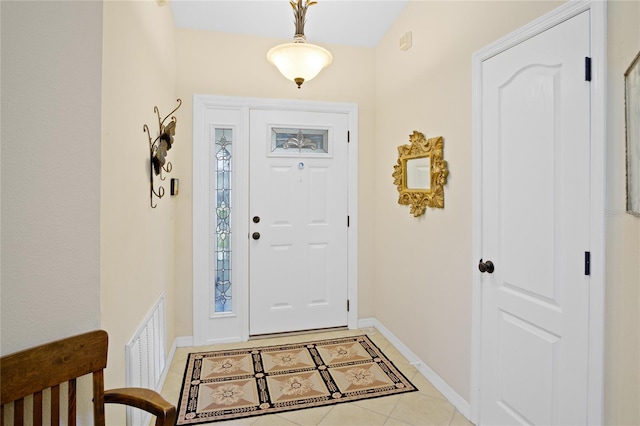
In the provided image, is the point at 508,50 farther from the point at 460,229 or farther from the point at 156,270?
the point at 156,270

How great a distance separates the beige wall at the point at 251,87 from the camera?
10.1 feet

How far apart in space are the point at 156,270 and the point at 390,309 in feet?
6.54

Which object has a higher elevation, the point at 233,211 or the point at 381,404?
the point at 233,211

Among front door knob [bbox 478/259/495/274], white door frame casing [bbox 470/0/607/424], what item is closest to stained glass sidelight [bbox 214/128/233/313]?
front door knob [bbox 478/259/495/274]

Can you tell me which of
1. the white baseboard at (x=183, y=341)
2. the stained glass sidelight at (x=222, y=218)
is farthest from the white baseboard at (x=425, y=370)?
the white baseboard at (x=183, y=341)

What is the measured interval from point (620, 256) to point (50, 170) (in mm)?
1971

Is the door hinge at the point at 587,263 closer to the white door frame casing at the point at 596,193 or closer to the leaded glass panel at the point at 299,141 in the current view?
the white door frame casing at the point at 596,193

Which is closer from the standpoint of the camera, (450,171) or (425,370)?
(450,171)

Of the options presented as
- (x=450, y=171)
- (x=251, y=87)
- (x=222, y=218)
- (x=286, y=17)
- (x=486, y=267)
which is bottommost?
(x=486, y=267)

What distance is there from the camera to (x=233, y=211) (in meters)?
3.18

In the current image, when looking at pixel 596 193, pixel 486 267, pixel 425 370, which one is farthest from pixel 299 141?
pixel 596 193

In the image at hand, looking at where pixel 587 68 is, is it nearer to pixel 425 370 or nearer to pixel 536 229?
pixel 536 229

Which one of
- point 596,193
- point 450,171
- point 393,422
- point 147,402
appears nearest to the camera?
point 147,402

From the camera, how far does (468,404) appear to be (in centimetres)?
211
